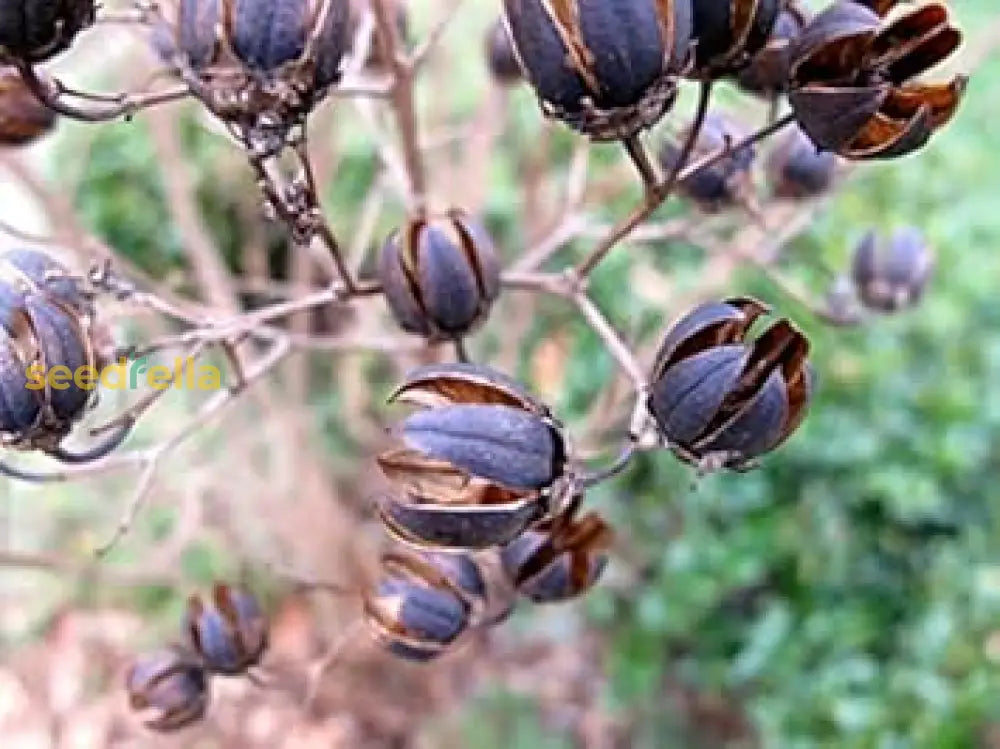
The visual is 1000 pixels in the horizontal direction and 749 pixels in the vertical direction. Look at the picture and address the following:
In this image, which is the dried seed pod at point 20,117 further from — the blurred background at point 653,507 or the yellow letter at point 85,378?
the blurred background at point 653,507

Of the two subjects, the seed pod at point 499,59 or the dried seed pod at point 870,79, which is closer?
the dried seed pod at point 870,79

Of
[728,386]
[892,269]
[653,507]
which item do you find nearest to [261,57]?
[728,386]

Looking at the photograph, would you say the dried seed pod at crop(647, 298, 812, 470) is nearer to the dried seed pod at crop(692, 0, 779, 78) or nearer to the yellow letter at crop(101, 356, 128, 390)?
the dried seed pod at crop(692, 0, 779, 78)

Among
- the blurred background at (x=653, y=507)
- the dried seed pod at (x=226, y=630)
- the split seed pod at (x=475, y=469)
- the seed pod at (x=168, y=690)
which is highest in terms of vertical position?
the split seed pod at (x=475, y=469)

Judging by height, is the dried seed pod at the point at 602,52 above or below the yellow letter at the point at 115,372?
above

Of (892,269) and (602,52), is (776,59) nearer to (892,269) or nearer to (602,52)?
(602,52)

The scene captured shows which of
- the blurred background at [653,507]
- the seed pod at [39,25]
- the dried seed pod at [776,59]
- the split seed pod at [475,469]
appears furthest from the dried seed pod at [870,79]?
the blurred background at [653,507]
